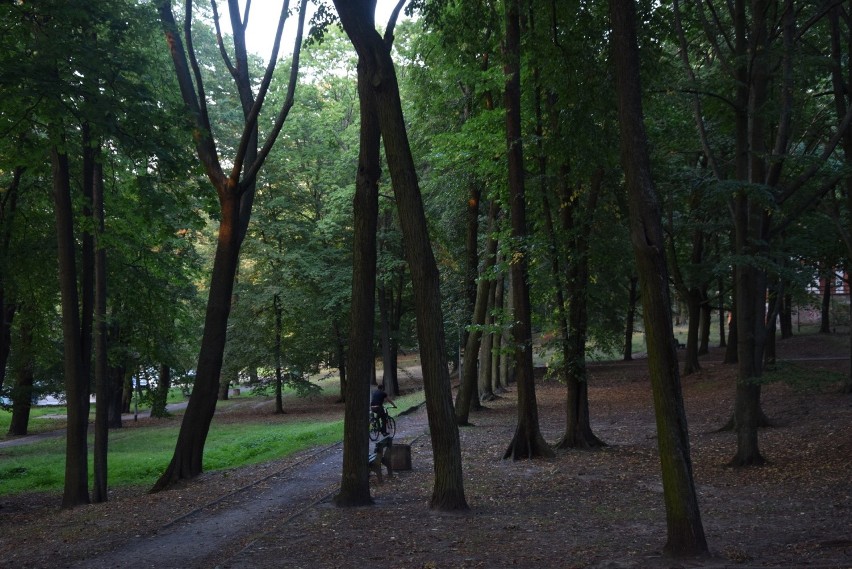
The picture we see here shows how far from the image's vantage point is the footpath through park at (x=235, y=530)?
8930 millimetres

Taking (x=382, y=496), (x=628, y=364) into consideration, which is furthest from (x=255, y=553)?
(x=628, y=364)

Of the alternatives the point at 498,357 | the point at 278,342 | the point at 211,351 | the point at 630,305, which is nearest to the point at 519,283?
the point at 211,351

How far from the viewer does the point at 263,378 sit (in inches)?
1496

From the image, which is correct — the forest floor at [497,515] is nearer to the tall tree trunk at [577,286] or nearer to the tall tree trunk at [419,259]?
the tall tree trunk at [419,259]

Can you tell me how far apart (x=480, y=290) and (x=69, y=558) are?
14.2 metres

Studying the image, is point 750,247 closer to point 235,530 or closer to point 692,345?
point 235,530

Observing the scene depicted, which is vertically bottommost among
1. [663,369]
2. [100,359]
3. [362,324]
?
[663,369]

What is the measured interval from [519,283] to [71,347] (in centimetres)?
846

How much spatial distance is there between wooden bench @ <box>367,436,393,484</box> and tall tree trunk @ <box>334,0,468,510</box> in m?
2.69

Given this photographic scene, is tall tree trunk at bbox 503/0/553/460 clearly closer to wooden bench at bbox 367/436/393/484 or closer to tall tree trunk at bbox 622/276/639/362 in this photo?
wooden bench at bbox 367/436/393/484

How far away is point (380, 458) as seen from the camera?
45.0 feet

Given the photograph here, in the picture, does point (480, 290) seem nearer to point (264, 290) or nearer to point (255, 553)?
point (255, 553)

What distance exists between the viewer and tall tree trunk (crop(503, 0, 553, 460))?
1584 centimetres

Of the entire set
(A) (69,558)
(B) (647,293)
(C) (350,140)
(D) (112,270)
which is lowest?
(A) (69,558)
